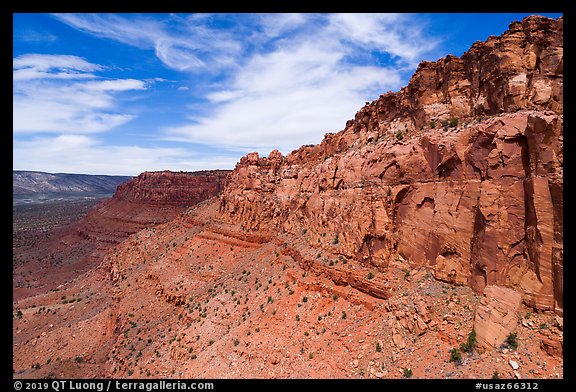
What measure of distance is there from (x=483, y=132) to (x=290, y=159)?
27.6 m

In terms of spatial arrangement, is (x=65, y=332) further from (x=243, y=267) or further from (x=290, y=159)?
(x=290, y=159)

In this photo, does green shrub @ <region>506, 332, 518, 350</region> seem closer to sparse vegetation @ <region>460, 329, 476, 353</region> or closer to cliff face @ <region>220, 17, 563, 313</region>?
sparse vegetation @ <region>460, 329, 476, 353</region>

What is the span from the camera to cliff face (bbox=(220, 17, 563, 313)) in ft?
Answer: 39.3

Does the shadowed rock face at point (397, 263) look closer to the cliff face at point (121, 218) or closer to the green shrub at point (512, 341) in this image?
the green shrub at point (512, 341)

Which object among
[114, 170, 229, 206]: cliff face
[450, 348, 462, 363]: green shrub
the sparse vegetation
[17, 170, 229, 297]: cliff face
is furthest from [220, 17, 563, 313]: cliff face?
[114, 170, 229, 206]: cliff face

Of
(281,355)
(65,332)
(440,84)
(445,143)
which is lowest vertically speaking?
(65,332)

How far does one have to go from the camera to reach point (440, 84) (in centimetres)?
2009

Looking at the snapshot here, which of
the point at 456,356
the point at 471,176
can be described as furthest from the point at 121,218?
the point at 456,356

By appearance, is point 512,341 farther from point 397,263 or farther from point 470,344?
point 397,263

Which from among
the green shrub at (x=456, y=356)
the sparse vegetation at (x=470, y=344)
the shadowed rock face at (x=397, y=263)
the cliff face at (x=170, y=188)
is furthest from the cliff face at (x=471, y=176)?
the cliff face at (x=170, y=188)

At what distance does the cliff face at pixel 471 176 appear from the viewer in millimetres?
11992

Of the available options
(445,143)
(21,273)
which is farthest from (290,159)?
(21,273)

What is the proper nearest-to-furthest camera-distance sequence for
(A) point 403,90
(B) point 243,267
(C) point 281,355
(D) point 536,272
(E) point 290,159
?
(D) point 536,272 → (C) point 281,355 → (A) point 403,90 → (B) point 243,267 → (E) point 290,159
